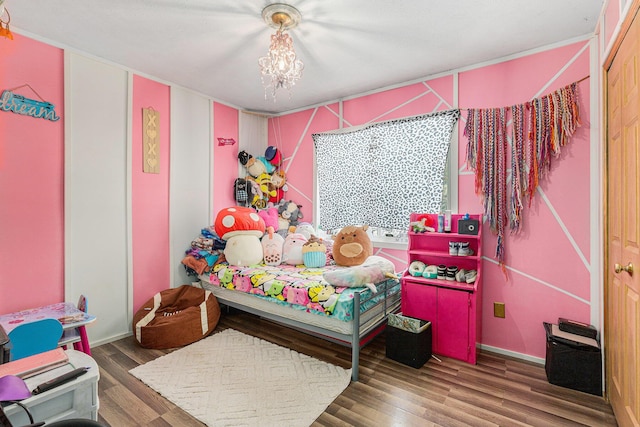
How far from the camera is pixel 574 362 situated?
2148 mm

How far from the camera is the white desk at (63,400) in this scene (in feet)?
3.33

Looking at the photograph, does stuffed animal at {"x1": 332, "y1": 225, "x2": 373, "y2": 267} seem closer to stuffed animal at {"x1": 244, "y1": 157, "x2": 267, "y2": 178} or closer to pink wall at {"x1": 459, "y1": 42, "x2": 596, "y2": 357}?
pink wall at {"x1": 459, "y1": 42, "x2": 596, "y2": 357}

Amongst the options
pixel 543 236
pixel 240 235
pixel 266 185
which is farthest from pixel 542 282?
pixel 266 185

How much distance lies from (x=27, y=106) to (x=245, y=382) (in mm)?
2732

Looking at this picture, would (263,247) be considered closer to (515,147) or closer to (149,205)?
(149,205)

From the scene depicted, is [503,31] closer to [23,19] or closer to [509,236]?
[509,236]

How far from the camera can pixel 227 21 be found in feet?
7.33

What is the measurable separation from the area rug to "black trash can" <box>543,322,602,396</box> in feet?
4.89

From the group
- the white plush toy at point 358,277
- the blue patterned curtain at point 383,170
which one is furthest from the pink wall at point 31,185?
the blue patterned curtain at point 383,170

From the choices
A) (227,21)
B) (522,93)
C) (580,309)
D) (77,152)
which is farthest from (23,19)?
(580,309)

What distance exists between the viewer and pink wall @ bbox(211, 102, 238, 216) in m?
3.85

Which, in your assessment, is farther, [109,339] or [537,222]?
[109,339]

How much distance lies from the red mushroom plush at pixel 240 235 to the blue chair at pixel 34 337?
1553mm

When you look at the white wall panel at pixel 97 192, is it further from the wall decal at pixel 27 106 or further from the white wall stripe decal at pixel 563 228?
the white wall stripe decal at pixel 563 228
